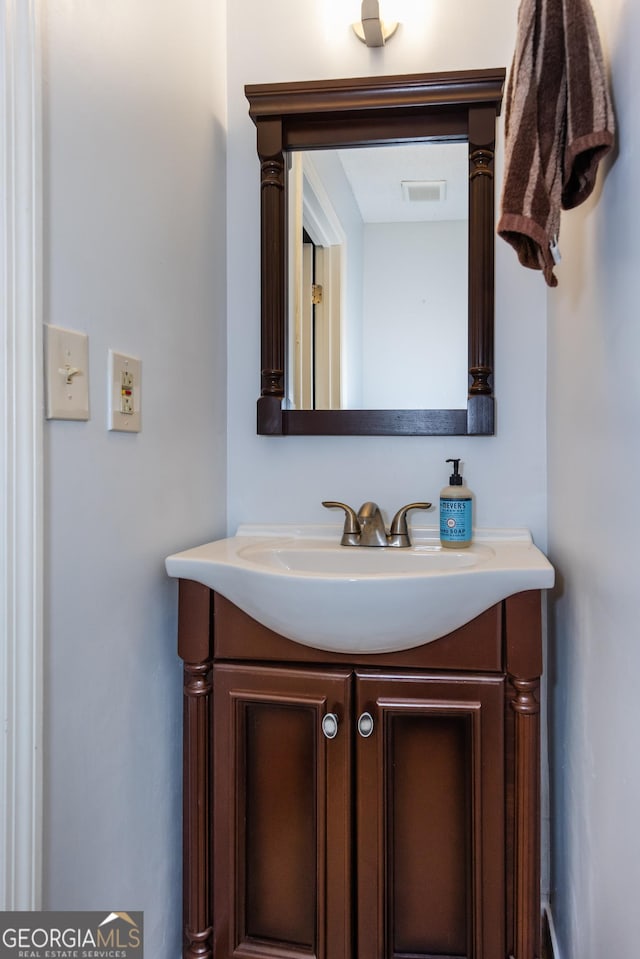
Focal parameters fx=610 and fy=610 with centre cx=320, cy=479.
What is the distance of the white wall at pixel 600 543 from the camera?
75cm

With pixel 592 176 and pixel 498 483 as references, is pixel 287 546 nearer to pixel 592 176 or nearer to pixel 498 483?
pixel 498 483

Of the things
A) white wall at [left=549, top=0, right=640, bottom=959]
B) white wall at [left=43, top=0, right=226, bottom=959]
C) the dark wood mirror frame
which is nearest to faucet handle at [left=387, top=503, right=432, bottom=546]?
the dark wood mirror frame

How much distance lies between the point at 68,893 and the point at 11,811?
0.21m

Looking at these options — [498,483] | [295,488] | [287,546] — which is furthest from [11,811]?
[498,483]


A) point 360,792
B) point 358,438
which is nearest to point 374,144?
point 358,438

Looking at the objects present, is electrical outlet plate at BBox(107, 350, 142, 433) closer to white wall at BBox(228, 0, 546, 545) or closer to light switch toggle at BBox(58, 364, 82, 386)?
light switch toggle at BBox(58, 364, 82, 386)

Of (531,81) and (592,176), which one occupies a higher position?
(531,81)

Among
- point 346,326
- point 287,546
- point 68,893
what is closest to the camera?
point 68,893

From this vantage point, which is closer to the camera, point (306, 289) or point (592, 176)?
point (592, 176)

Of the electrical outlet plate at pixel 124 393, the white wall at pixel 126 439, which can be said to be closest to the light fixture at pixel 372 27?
the white wall at pixel 126 439

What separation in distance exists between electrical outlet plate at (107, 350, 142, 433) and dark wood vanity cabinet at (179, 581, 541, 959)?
303mm

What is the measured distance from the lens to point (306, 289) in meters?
1.42

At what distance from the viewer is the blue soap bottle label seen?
1.26 meters

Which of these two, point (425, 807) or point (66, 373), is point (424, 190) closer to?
point (66, 373)
